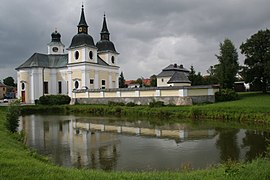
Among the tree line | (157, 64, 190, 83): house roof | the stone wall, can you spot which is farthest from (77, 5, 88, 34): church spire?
the tree line

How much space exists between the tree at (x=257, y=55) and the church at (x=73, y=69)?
78.3ft

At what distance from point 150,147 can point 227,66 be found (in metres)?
29.4

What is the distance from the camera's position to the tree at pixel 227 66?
40219mm

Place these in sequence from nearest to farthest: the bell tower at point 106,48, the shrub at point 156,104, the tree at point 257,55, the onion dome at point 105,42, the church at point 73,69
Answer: the shrub at point 156,104
the tree at point 257,55
the church at point 73,69
the bell tower at point 106,48
the onion dome at point 105,42

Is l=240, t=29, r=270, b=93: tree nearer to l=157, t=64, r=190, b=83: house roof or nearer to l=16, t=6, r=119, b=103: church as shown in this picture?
l=157, t=64, r=190, b=83: house roof

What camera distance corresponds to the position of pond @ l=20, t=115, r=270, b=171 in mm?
10633

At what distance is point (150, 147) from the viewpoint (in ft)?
45.3

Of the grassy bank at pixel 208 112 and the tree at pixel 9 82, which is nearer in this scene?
the grassy bank at pixel 208 112

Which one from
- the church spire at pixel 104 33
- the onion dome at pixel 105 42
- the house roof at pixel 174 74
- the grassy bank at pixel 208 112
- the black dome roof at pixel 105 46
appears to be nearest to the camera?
the grassy bank at pixel 208 112

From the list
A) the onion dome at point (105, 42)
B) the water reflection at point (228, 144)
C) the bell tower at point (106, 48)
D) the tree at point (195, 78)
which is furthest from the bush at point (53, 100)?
the water reflection at point (228, 144)

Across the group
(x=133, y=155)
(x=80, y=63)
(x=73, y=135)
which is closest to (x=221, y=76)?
(x=80, y=63)

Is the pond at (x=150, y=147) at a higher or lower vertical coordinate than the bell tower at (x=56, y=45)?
lower

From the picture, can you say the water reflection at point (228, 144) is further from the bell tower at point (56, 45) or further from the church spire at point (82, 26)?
the bell tower at point (56, 45)

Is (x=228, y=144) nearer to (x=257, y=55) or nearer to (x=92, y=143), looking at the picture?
(x=92, y=143)
